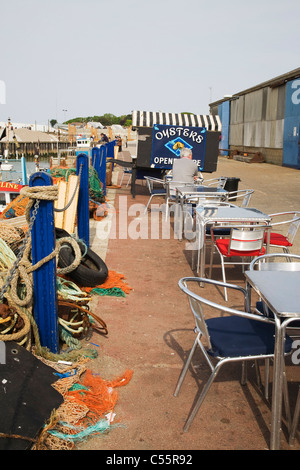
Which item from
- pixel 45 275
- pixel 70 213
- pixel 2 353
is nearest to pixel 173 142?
pixel 70 213

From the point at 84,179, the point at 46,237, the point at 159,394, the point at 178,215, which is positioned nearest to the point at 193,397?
the point at 159,394

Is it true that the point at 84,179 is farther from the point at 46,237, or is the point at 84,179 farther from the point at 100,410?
the point at 100,410

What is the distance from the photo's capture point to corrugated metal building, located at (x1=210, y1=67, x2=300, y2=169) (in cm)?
2521

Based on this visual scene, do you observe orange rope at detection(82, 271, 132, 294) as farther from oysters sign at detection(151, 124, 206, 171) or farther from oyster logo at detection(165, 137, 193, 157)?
oyster logo at detection(165, 137, 193, 157)

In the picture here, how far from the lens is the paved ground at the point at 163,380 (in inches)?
113

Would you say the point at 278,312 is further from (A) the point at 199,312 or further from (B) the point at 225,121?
(B) the point at 225,121

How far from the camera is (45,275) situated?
11.9 feet

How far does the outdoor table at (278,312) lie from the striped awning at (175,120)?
1218cm

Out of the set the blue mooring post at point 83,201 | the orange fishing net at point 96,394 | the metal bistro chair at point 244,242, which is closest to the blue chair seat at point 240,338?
the orange fishing net at point 96,394

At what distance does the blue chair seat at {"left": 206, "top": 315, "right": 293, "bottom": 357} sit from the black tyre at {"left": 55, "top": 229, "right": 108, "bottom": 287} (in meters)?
2.27

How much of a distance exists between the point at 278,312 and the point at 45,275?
1.94 meters

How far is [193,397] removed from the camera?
335 cm

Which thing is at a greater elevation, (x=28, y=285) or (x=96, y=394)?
(x=28, y=285)

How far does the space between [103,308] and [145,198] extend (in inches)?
338
